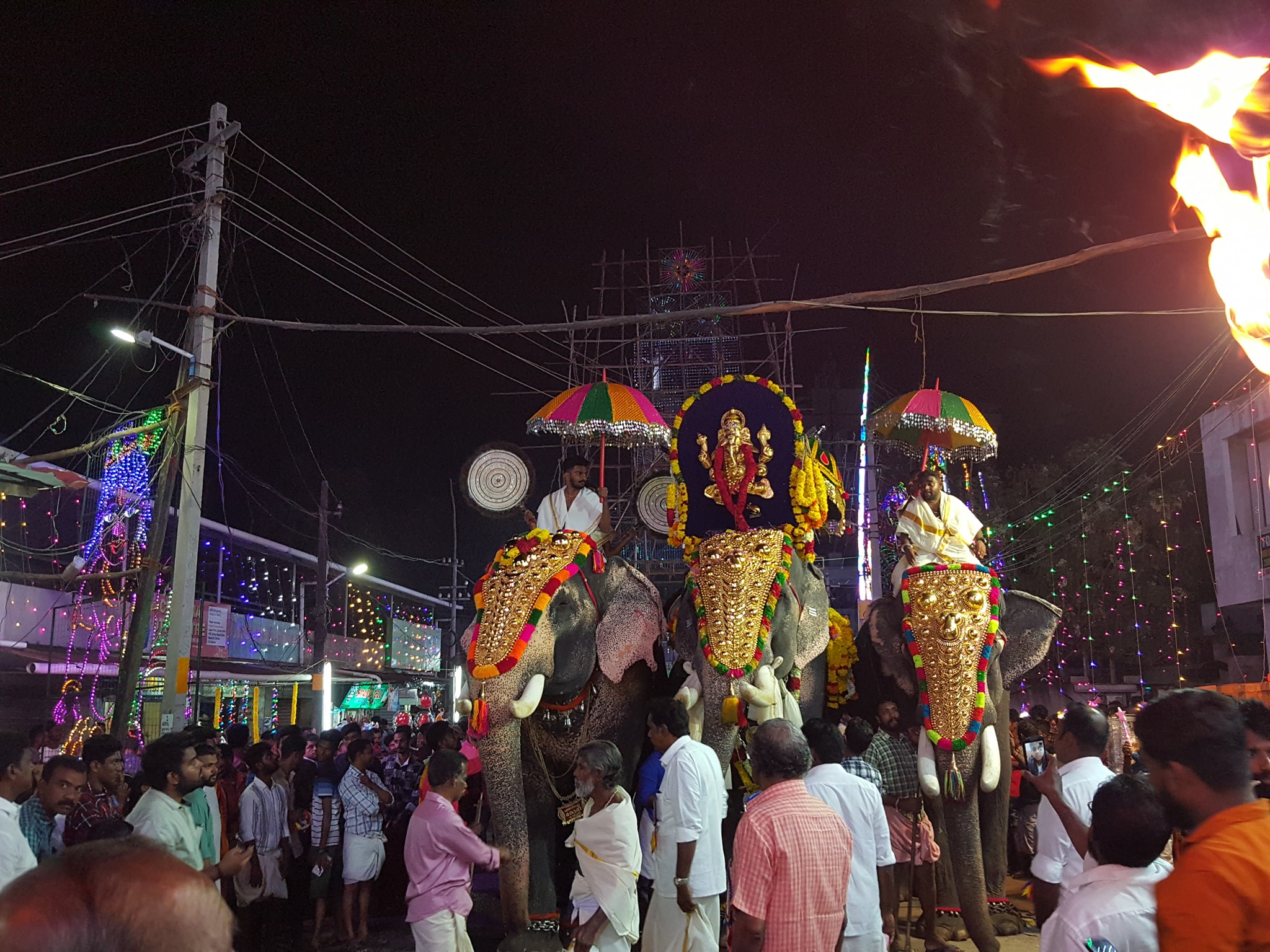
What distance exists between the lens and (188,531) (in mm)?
12125

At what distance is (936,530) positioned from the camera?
811cm

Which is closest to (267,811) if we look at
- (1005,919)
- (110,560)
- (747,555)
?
(747,555)

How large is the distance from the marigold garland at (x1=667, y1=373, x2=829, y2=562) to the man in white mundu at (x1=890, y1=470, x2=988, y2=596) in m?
0.71

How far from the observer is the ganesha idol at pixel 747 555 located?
749cm

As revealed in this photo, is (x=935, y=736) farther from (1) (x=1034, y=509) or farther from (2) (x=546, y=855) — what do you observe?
(1) (x=1034, y=509)

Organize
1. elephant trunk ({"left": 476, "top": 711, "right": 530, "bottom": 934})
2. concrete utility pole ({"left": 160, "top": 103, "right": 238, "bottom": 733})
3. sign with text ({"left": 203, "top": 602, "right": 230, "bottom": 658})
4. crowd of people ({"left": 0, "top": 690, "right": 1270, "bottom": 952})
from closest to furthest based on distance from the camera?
crowd of people ({"left": 0, "top": 690, "right": 1270, "bottom": 952}) → elephant trunk ({"left": 476, "top": 711, "right": 530, "bottom": 934}) → concrete utility pole ({"left": 160, "top": 103, "right": 238, "bottom": 733}) → sign with text ({"left": 203, "top": 602, "right": 230, "bottom": 658})

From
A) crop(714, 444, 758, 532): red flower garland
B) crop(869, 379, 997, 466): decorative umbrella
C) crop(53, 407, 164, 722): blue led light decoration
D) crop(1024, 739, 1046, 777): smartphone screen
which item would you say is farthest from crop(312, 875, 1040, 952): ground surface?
crop(53, 407, 164, 722): blue led light decoration

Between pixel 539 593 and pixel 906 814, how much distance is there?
3.14 metres

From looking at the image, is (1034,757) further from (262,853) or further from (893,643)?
(262,853)

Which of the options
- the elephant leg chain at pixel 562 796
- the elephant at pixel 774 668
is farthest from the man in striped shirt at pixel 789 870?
the elephant leg chain at pixel 562 796

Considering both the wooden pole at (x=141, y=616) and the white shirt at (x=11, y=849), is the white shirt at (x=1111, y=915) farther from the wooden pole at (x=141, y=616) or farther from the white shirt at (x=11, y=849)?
the wooden pole at (x=141, y=616)

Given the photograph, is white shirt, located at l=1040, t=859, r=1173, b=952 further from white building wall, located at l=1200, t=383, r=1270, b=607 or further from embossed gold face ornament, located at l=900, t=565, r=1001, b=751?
white building wall, located at l=1200, t=383, r=1270, b=607

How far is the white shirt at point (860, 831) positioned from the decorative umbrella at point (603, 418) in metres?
4.56

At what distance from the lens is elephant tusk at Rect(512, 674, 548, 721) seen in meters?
7.32
